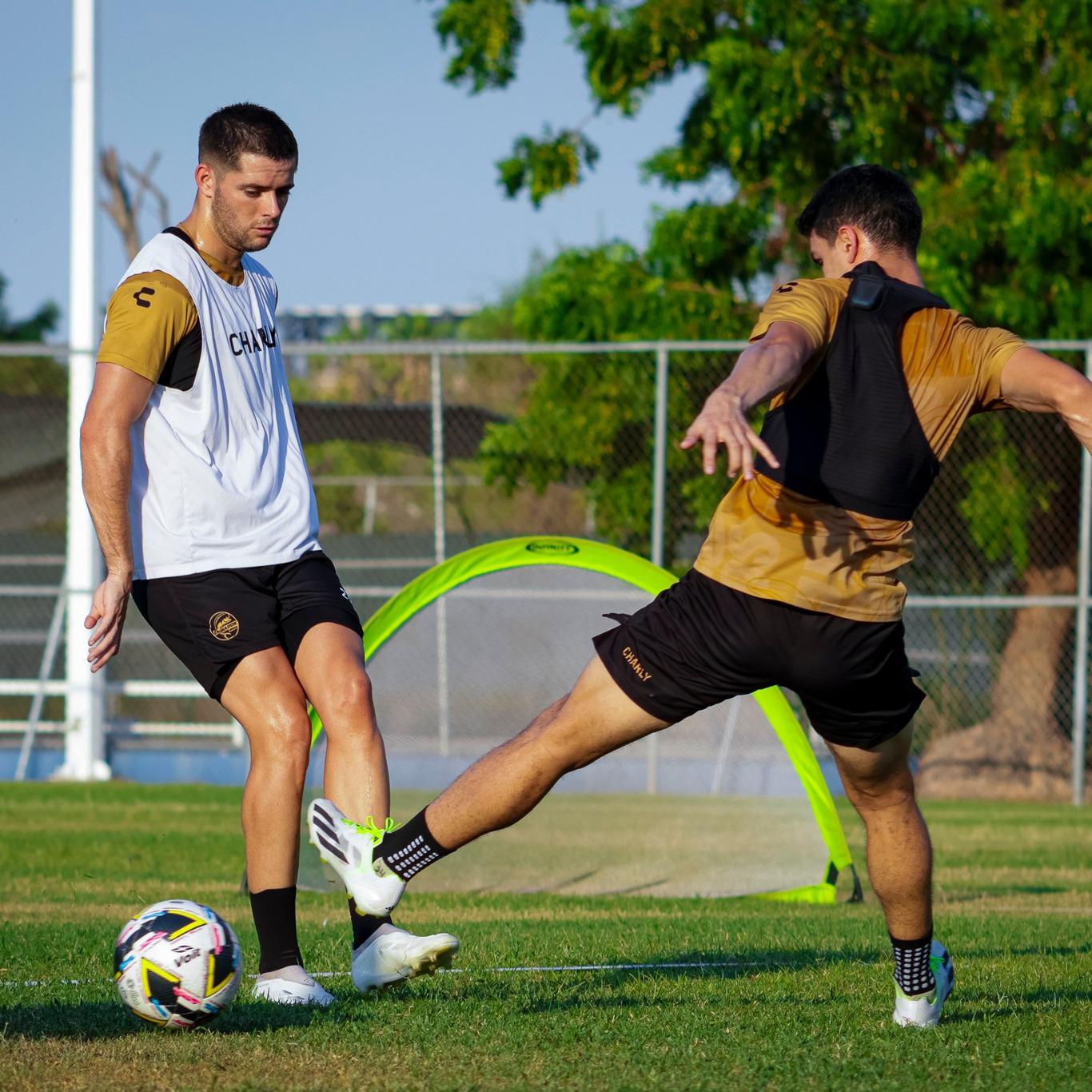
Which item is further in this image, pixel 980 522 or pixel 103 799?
pixel 980 522

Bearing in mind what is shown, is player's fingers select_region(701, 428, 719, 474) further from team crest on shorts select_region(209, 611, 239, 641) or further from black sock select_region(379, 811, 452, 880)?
team crest on shorts select_region(209, 611, 239, 641)

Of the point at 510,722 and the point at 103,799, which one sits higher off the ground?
the point at 510,722

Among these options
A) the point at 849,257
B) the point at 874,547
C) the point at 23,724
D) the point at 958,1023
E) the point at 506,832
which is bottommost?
the point at 23,724

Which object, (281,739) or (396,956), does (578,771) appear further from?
(396,956)

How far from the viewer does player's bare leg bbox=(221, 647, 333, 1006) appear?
473cm

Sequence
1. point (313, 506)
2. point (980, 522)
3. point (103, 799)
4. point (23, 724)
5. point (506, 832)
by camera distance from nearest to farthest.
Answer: point (313, 506)
point (506, 832)
point (103, 799)
point (980, 522)
point (23, 724)

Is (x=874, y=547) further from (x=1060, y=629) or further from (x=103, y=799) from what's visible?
(x=1060, y=629)

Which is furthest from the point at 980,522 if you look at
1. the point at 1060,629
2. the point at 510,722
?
the point at 510,722

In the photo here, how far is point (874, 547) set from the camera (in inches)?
163

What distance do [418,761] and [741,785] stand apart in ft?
6.60

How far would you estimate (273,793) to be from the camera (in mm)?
4770

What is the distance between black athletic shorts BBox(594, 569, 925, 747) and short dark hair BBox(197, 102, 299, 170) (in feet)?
5.85

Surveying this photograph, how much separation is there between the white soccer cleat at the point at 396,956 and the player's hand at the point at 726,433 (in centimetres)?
156

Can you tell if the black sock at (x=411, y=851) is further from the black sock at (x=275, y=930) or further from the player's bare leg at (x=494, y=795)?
the black sock at (x=275, y=930)
